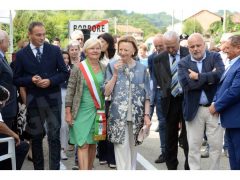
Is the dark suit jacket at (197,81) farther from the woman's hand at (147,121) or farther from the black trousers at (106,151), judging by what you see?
the black trousers at (106,151)

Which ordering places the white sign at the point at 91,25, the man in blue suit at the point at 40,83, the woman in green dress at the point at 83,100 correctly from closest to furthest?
1. the woman in green dress at the point at 83,100
2. the man in blue suit at the point at 40,83
3. the white sign at the point at 91,25

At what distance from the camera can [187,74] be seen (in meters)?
6.00

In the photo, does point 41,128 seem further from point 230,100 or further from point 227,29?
point 227,29

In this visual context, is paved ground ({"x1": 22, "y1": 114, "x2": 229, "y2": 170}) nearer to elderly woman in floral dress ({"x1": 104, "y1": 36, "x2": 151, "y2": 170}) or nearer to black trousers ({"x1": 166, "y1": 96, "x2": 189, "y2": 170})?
black trousers ({"x1": 166, "y1": 96, "x2": 189, "y2": 170})

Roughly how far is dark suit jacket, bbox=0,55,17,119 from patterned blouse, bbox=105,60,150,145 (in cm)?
119

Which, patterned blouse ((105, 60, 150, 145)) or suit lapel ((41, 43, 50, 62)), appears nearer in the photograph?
patterned blouse ((105, 60, 150, 145))

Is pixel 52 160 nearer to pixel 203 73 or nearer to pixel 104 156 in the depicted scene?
pixel 104 156

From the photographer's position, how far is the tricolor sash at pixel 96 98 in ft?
19.0

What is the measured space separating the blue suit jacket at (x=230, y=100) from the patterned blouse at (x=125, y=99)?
92cm

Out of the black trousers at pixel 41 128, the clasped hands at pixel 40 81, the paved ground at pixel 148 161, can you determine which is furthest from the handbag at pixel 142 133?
the paved ground at pixel 148 161

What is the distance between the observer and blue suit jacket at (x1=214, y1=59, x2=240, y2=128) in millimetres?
5129

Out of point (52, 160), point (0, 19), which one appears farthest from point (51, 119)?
point (0, 19)

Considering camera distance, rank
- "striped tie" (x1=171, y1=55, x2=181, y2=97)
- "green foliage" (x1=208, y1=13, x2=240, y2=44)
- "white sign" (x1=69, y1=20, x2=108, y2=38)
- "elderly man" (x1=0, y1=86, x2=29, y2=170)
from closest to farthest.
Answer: "elderly man" (x1=0, y1=86, x2=29, y2=170)
"striped tie" (x1=171, y1=55, x2=181, y2=97)
"white sign" (x1=69, y1=20, x2=108, y2=38)
"green foliage" (x1=208, y1=13, x2=240, y2=44)

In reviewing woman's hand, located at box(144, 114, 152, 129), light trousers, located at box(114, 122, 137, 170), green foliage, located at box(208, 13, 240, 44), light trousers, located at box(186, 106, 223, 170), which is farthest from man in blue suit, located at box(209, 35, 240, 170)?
green foliage, located at box(208, 13, 240, 44)
